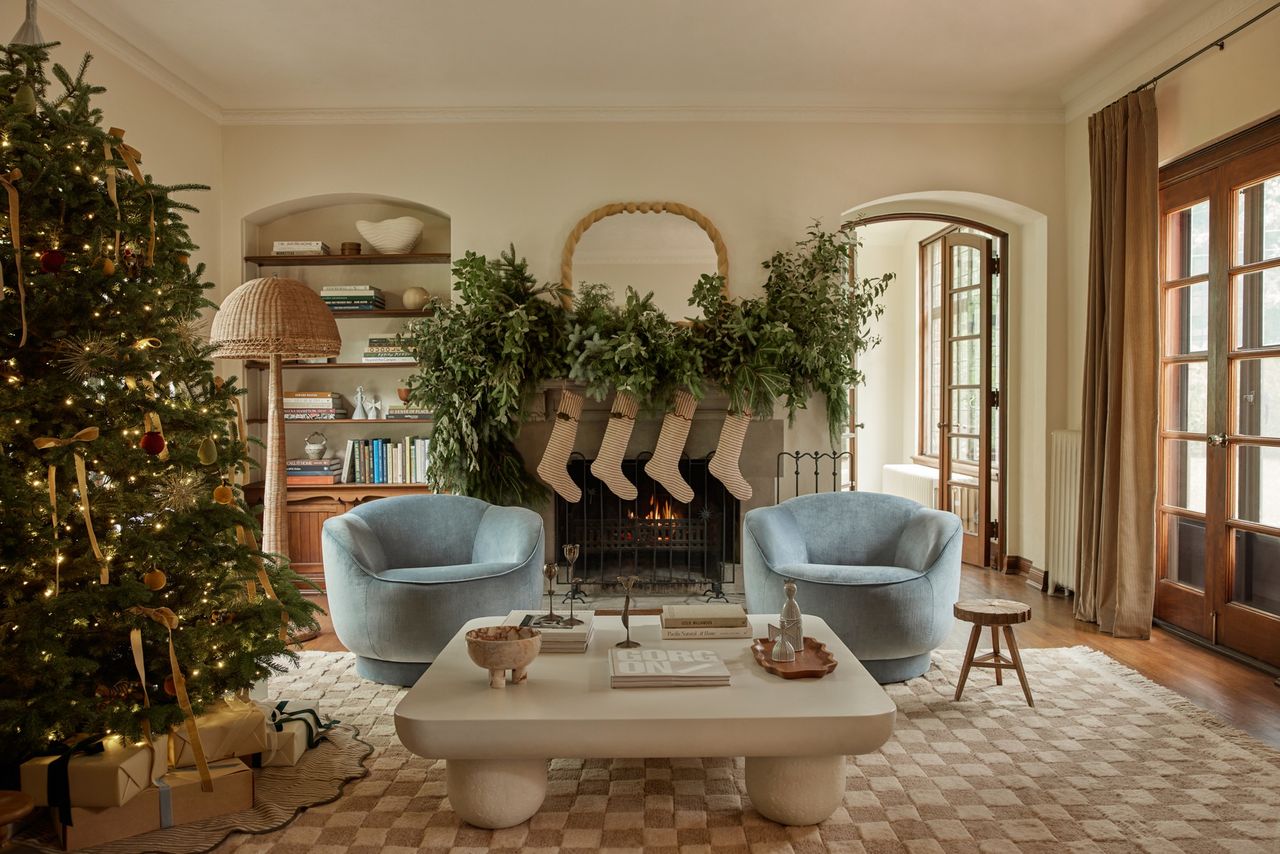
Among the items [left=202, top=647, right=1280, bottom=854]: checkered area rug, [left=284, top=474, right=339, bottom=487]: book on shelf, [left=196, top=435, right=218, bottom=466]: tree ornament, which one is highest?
[left=196, top=435, right=218, bottom=466]: tree ornament

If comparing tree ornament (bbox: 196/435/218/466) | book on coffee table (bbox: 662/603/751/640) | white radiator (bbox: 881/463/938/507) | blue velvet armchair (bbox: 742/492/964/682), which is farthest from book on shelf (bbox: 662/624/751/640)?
white radiator (bbox: 881/463/938/507)

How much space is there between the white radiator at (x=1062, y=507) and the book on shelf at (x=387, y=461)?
3.54m

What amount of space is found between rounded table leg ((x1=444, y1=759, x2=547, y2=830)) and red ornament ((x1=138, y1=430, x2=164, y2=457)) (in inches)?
42.4

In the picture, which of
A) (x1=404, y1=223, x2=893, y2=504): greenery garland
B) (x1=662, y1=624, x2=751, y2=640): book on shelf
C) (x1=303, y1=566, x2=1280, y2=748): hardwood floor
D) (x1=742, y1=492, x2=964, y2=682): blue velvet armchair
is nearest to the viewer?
(x1=662, y1=624, x2=751, y2=640): book on shelf

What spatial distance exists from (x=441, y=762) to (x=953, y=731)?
5.30 ft

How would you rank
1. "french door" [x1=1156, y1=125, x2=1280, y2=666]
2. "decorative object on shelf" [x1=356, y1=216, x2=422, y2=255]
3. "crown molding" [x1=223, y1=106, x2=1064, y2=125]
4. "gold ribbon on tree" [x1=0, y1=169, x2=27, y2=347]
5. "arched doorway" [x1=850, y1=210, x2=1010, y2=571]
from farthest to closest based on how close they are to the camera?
"arched doorway" [x1=850, y1=210, x2=1010, y2=571] < "decorative object on shelf" [x1=356, y1=216, x2=422, y2=255] < "crown molding" [x1=223, y1=106, x2=1064, y2=125] < "french door" [x1=1156, y1=125, x2=1280, y2=666] < "gold ribbon on tree" [x1=0, y1=169, x2=27, y2=347]

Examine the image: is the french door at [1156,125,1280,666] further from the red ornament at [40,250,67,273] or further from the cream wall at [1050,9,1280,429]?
the red ornament at [40,250,67,273]

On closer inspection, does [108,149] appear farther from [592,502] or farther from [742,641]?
[592,502]

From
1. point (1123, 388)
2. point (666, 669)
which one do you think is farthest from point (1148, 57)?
point (666, 669)

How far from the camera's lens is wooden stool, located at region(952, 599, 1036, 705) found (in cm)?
301

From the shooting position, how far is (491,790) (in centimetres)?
216

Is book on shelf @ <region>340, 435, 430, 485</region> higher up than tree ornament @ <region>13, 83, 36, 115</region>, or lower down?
lower down

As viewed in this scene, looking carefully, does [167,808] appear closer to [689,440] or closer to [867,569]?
[867,569]

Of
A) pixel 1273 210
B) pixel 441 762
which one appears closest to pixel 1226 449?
pixel 1273 210
